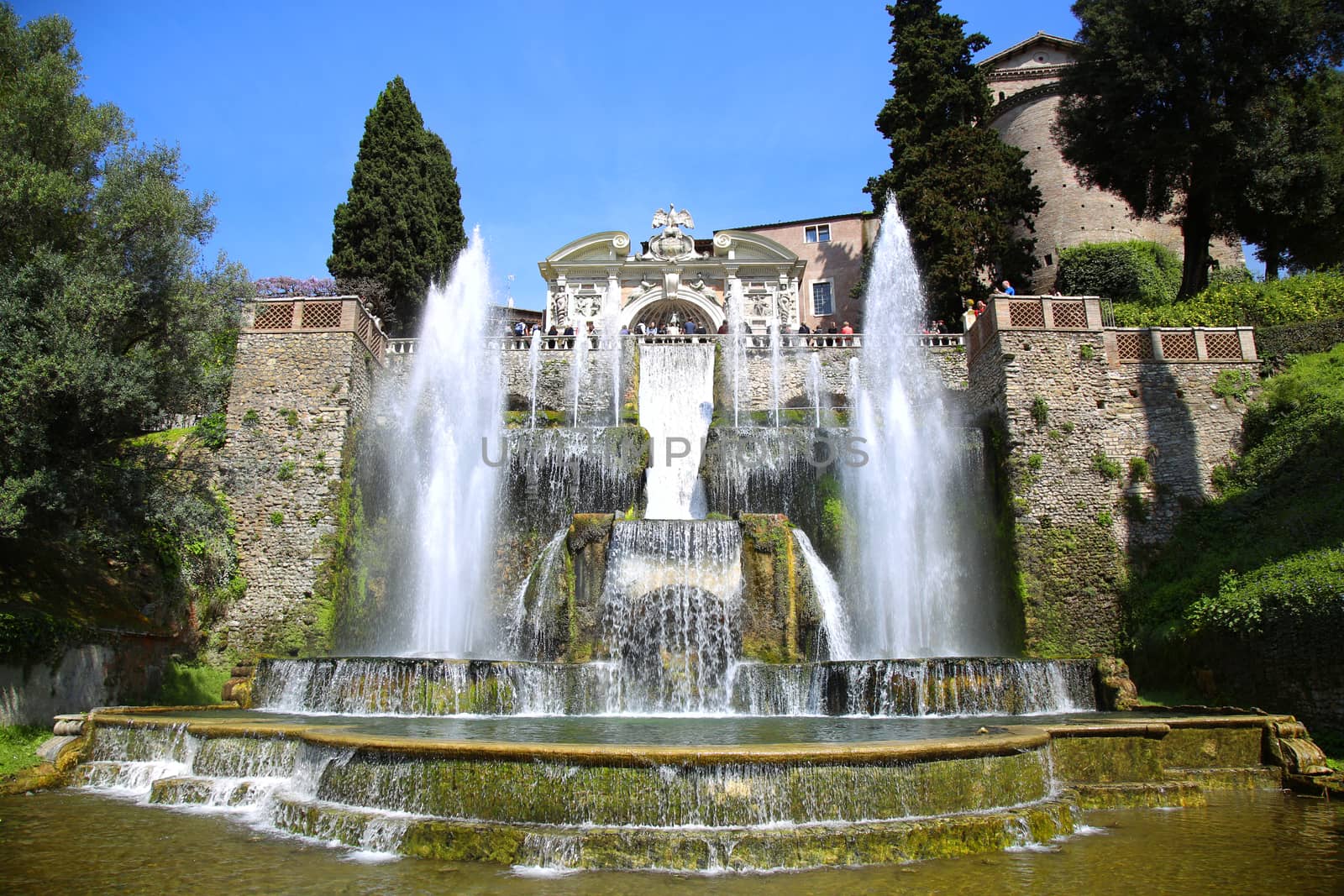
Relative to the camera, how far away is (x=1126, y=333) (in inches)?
720

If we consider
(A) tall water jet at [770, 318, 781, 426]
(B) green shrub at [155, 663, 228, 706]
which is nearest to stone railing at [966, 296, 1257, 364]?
(A) tall water jet at [770, 318, 781, 426]

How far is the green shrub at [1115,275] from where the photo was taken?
29781mm

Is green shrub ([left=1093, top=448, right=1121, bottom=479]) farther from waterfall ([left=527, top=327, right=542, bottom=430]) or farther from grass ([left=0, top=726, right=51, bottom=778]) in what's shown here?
grass ([left=0, top=726, right=51, bottom=778])

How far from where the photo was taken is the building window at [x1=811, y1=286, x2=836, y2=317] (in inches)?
1537

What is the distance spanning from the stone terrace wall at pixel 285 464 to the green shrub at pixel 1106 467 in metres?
15.1

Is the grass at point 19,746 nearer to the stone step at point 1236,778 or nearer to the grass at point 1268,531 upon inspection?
the stone step at point 1236,778

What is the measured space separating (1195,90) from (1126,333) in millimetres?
8077

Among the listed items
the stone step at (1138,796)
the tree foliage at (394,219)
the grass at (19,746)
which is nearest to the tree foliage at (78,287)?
the grass at (19,746)

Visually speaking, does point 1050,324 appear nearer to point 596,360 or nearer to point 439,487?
point 596,360

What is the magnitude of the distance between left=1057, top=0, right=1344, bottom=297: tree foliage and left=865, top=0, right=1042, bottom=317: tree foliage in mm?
3406

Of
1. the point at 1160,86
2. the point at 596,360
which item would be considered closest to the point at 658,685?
the point at 596,360

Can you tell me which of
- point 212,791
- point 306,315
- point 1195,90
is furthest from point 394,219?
point 212,791

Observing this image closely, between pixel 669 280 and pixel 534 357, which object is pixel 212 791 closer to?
pixel 534 357

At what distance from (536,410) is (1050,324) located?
40.6ft
